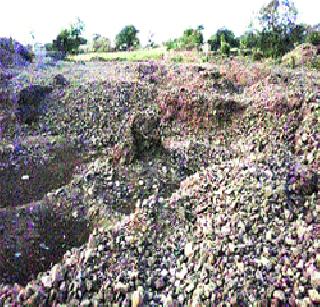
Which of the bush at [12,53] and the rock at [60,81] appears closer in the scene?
the rock at [60,81]

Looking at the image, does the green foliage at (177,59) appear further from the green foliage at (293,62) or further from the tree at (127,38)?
the tree at (127,38)

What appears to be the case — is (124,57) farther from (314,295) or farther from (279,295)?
(314,295)

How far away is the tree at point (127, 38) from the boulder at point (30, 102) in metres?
26.3

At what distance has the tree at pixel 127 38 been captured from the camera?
137 feet

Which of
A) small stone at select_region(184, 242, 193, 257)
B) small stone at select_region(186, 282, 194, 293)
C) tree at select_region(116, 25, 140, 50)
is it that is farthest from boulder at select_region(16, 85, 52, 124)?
tree at select_region(116, 25, 140, 50)

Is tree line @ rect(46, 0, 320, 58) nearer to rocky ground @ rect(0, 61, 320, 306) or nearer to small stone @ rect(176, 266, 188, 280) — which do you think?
rocky ground @ rect(0, 61, 320, 306)

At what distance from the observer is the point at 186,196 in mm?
8586

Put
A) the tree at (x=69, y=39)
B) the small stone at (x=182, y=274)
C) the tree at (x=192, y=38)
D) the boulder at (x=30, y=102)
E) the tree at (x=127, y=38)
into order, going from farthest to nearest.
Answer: the tree at (x=127, y=38) < the tree at (x=69, y=39) < the tree at (x=192, y=38) < the boulder at (x=30, y=102) < the small stone at (x=182, y=274)

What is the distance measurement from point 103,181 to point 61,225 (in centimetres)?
137

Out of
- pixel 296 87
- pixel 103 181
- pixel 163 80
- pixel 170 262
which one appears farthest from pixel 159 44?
pixel 170 262

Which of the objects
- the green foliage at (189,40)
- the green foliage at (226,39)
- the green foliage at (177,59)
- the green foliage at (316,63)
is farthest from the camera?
the green foliage at (189,40)

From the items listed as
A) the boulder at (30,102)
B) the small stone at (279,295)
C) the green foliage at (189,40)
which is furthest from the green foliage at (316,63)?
the small stone at (279,295)

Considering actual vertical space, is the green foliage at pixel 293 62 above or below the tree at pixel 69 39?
below

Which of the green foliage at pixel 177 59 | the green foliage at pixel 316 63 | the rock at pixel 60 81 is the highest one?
the green foliage at pixel 177 59
